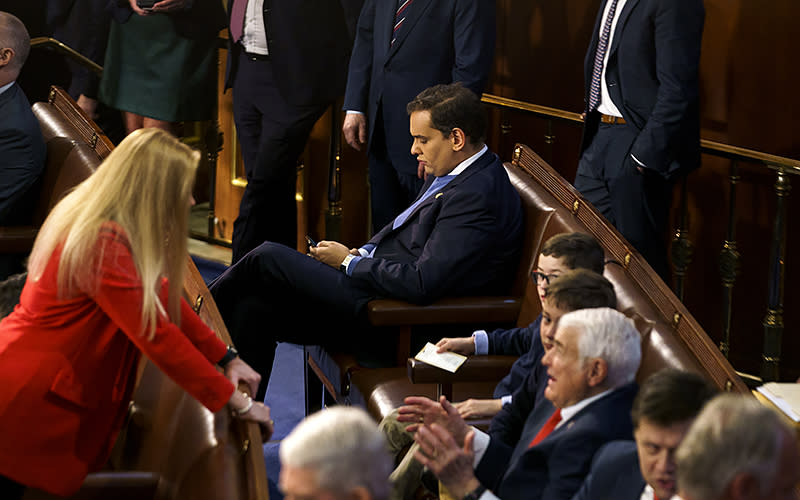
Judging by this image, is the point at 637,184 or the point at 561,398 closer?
the point at 561,398

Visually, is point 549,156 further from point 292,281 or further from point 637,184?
point 292,281

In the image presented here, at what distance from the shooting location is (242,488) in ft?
6.66

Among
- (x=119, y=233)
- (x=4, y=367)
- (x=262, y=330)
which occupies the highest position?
(x=119, y=233)

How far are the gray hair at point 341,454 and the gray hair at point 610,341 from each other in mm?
706

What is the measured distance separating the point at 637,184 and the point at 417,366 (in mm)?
1368

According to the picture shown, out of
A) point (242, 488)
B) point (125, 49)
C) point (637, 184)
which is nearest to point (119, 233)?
point (242, 488)

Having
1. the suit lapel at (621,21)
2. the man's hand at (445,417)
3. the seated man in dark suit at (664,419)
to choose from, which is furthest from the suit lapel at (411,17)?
the seated man in dark suit at (664,419)

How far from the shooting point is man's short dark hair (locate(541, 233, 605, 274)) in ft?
8.69

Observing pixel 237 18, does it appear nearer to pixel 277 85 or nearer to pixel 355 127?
pixel 277 85

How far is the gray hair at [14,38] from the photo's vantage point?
4.10 metres

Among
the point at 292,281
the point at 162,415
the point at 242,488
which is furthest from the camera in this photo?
the point at 292,281

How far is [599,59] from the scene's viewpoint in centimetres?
387

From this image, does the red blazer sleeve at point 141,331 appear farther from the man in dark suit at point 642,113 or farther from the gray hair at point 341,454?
the man in dark suit at point 642,113

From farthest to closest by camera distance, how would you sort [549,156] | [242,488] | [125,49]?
[125,49], [549,156], [242,488]
